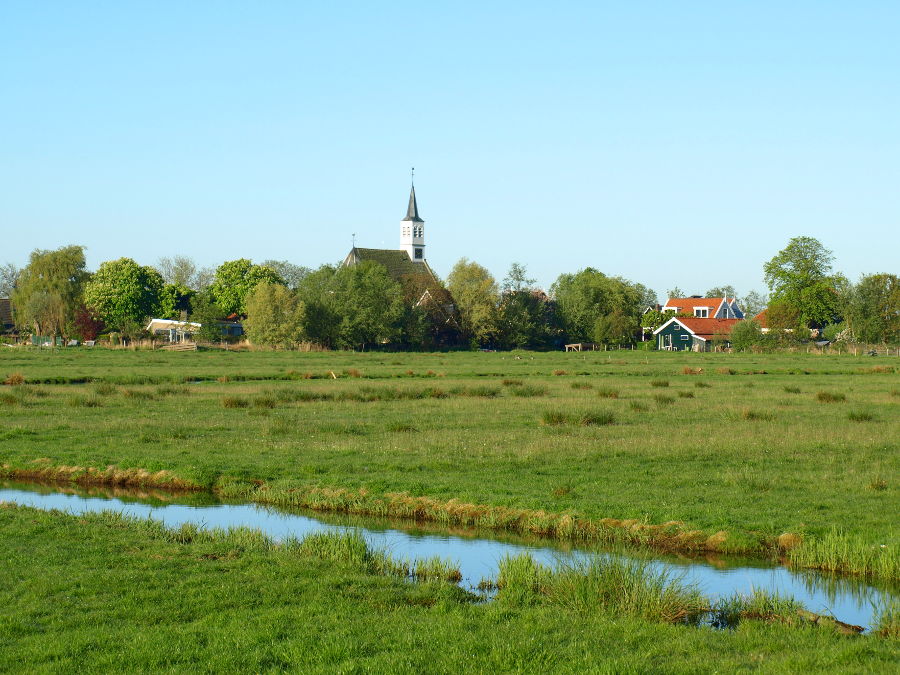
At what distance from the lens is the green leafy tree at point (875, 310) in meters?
108

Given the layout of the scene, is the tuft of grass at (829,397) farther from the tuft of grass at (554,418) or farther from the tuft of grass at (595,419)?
the tuft of grass at (554,418)

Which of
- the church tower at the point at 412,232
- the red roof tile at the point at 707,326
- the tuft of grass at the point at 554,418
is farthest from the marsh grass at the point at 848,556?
the church tower at the point at 412,232

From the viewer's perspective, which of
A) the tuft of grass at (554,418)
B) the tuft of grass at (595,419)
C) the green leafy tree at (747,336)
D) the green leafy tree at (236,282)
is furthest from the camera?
the green leafy tree at (236,282)

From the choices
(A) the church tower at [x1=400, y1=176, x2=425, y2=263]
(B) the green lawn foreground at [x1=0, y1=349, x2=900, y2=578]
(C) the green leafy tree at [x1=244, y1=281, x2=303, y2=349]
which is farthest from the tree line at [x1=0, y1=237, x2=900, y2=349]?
(B) the green lawn foreground at [x1=0, y1=349, x2=900, y2=578]

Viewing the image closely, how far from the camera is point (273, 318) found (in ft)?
339

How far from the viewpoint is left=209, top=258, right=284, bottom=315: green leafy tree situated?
461 feet

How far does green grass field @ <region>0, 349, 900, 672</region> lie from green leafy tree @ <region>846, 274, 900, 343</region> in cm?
6663

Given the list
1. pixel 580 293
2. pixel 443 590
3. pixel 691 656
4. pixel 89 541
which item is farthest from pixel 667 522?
pixel 580 293

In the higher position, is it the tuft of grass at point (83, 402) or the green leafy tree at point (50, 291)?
the green leafy tree at point (50, 291)

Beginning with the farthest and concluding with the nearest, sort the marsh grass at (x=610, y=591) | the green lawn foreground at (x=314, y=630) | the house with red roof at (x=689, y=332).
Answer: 1. the house with red roof at (x=689, y=332)
2. the marsh grass at (x=610, y=591)
3. the green lawn foreground at (x=314, y=630)

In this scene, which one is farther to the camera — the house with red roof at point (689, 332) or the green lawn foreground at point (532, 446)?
the house with red roof at point (689, 332)

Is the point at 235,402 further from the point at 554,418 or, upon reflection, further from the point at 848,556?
the point at 848,556

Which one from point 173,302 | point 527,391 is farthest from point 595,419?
point 173,302

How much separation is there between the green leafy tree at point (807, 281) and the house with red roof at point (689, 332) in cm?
851
